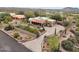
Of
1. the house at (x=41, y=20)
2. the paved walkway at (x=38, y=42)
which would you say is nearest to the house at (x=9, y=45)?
the paved walkway at (x=38, y=42)

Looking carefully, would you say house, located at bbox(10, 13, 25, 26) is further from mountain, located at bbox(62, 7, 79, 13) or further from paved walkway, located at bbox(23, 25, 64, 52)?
mountain, located at bbox(62, 7, 79, 13)

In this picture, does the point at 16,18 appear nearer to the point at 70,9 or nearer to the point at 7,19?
the point at 7,19

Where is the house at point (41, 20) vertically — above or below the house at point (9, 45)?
above

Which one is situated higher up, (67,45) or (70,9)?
(70,9)

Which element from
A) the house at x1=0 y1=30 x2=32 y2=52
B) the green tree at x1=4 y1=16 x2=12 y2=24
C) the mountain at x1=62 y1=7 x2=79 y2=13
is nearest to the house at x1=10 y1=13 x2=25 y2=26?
the green tree at x1=4 y1=16 x2=12 y2=24

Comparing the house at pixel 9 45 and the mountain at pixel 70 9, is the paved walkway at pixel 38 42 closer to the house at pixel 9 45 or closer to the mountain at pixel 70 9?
the house at pixel 9 45

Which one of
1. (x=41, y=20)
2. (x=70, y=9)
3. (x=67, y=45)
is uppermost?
(x=70, y=9)

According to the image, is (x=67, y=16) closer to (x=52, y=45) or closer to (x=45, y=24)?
(x=45, y=24)

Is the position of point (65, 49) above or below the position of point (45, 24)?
below

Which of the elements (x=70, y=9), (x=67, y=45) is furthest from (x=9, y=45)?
(x=70, y=9)
